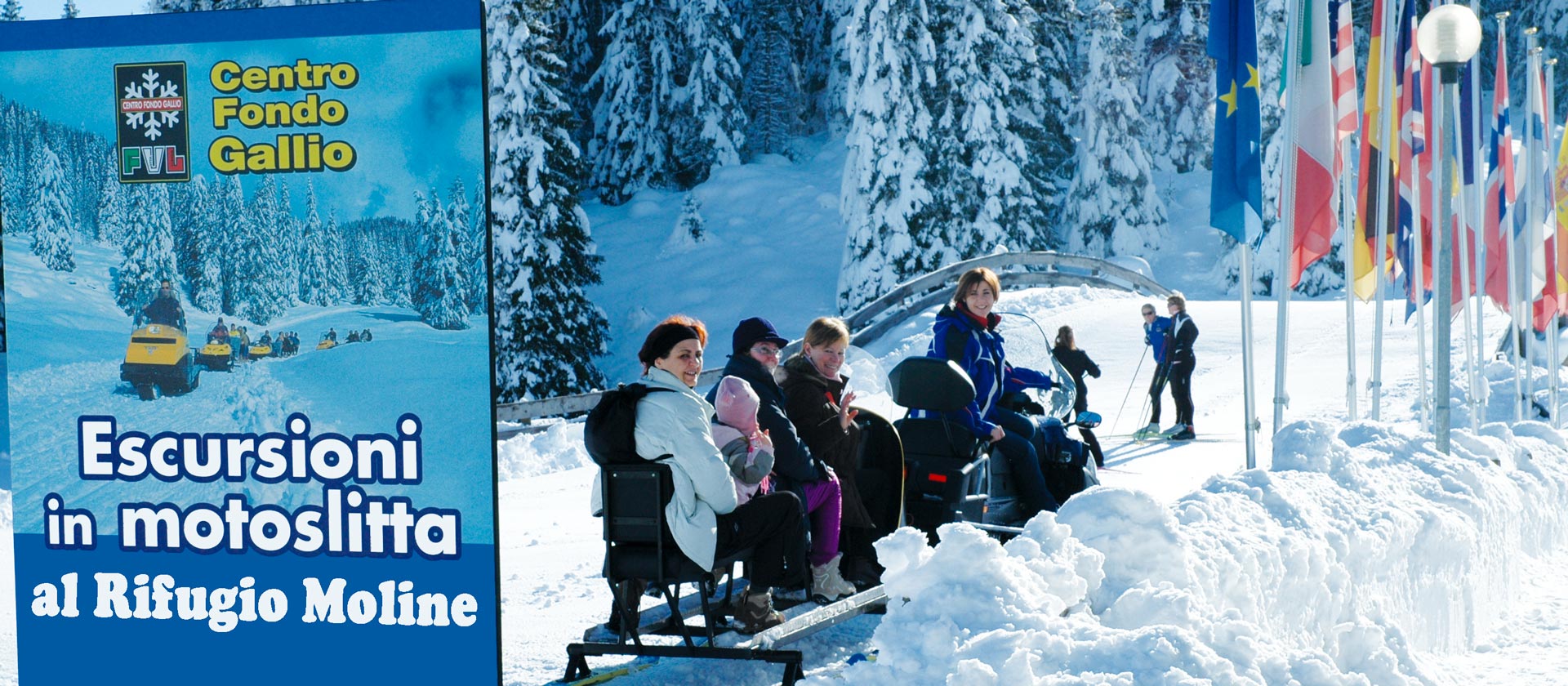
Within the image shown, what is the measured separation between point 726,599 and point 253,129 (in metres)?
2.67

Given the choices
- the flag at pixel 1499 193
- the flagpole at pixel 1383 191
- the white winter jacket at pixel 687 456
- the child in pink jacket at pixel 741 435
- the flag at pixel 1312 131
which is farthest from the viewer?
the flag at pixel 1499 193

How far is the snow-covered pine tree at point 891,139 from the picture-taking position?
112 ft

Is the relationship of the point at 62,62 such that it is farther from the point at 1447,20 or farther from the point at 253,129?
the point at 1447,20

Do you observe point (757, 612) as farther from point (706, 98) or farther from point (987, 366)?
point (706, 98)

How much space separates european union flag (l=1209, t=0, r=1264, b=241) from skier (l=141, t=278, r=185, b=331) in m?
6.90

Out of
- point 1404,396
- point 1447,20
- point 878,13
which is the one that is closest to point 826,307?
point 878,13

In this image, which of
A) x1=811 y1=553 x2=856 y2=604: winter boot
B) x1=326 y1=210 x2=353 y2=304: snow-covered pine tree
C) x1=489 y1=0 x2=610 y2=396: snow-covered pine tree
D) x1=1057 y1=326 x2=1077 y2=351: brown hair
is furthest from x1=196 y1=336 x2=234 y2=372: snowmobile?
x1=489 y1=0 x2=610 y2=396: snow-covered pine tree

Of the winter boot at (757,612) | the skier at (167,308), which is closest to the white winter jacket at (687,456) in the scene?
the winter boot at (757,612)

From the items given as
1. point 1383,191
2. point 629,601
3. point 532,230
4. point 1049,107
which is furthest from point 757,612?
point 1049,107

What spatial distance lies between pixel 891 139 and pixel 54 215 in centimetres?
3121

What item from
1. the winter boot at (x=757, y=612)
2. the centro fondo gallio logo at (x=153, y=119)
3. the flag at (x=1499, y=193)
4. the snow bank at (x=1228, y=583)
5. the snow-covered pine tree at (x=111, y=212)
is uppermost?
the flag at (x=1499, y=193)

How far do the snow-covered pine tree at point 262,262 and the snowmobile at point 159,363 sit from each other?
21cm

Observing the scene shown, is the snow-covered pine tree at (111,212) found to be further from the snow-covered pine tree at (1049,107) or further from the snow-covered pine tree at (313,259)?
the snow-covered pine tree at (1049,107)

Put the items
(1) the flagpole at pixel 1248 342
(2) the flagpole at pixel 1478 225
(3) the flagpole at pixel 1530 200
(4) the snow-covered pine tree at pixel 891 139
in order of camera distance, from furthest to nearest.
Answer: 1. (4) the snow-covered pine tree at pixel 891 139
2. (3) the flagpole at pixel 1530 200
3. (2) the flagpole at pixel 1478 225
4. (1) the flagpole at pixel 1248 342
